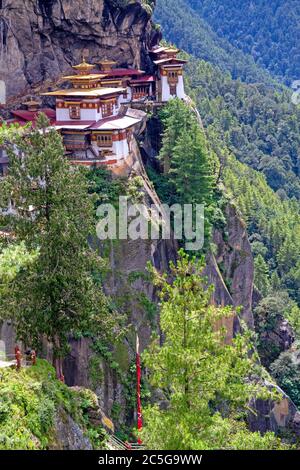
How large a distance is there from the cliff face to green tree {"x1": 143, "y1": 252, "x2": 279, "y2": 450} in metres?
32.6

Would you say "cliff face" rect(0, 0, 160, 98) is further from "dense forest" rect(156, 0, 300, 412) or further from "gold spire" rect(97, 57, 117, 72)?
"dense forest" rect(156, 0, 300, 412)

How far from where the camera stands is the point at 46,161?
23031 millimetres

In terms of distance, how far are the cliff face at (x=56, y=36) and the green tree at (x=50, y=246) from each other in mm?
25964

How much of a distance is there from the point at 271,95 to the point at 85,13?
10634 cm

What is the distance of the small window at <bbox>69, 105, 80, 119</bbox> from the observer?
43.9 metres

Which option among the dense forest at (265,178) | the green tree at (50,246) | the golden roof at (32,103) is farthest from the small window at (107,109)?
the green tree at (50,246)

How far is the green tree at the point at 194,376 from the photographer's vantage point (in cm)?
1795

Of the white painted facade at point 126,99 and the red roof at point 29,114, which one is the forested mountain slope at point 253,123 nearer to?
the white painted facade at point 126,99

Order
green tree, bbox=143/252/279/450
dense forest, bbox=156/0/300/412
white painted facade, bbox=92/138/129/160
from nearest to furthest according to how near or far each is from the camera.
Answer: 1. green tree, bbox=143/252/279/450
2. white painted facade, bbox=92/138/129/160
3. dense forest, bbox=156/0/300/412

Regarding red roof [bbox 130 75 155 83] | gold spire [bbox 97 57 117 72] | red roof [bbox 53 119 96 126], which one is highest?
gold spire [bbox 97 57 117 72]

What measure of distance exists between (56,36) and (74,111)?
Result: 342 inches

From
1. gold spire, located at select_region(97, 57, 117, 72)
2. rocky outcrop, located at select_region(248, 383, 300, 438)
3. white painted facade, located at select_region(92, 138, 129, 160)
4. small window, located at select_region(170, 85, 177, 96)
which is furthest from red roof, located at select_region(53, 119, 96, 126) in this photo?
rocky outcrop, located at select_region(248, 383, 300, 438)
